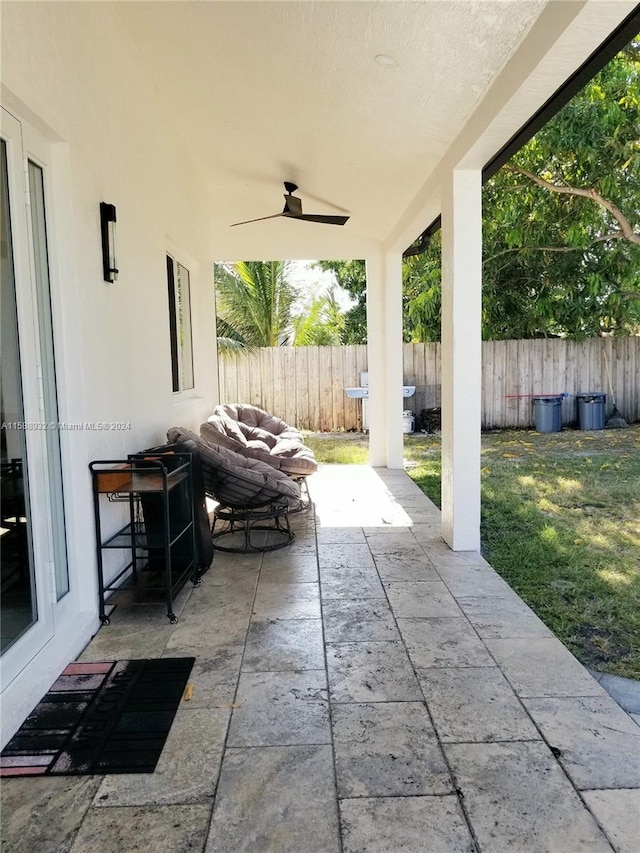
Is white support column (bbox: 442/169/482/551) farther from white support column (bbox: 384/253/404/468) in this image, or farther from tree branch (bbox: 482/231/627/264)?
tree branch (bbox: 482/231/627/264)

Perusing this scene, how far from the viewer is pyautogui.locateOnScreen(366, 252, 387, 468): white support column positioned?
7.27 m

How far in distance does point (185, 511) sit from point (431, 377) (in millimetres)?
7594

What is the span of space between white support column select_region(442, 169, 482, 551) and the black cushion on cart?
1645 mm

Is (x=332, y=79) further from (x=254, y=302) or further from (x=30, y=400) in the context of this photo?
(x=254, y=302)

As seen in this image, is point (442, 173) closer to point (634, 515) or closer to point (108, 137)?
point (108, 137)

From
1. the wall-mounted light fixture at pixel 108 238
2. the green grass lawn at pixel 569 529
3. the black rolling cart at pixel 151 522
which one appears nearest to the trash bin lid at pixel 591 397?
the green grass lawn at pixel 569 529

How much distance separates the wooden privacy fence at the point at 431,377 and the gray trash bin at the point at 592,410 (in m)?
0.30

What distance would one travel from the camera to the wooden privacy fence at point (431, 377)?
34.2 feet

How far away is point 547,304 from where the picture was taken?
9727 millimetres

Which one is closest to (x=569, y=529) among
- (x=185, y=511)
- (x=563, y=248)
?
(x=185, y=511)

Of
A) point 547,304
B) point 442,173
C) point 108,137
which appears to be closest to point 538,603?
point 442,173

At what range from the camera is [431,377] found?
10.5 metres

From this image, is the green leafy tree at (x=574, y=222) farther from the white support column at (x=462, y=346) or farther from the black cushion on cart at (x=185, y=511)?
the black cushion on cart at (x=185, y=511)

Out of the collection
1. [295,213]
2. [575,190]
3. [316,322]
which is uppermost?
[575,190]
